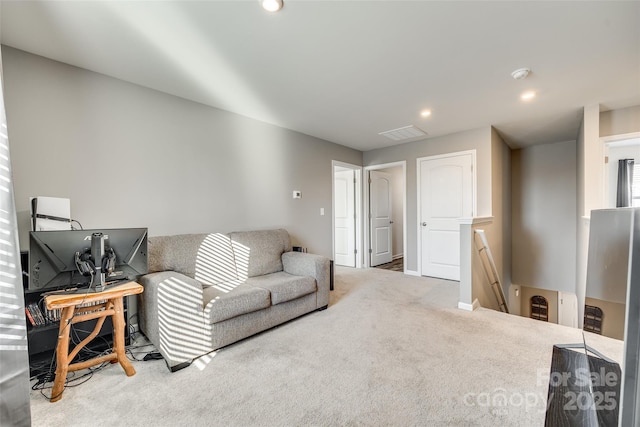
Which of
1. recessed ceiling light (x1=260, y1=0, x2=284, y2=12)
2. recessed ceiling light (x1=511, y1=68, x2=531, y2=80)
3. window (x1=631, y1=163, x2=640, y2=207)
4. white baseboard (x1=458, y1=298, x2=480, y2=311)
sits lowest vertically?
white baseboard (x1=458, y1=298, x2=480, y2=311)

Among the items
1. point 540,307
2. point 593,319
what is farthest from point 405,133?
point 540,307

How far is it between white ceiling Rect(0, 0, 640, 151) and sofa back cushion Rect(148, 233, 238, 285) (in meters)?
1.51

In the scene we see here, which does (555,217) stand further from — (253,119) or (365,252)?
(253,119)

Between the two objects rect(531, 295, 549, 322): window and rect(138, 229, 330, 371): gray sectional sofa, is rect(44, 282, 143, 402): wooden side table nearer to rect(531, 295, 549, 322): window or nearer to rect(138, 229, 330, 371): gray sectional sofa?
rect(138, 229, 330, 371): gray sectional sofa

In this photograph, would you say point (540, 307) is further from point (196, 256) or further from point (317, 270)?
point (196, 256)

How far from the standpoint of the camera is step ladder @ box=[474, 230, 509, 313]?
122 inches

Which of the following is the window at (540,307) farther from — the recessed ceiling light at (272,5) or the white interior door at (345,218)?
the recessed ceiling light at (272,5)

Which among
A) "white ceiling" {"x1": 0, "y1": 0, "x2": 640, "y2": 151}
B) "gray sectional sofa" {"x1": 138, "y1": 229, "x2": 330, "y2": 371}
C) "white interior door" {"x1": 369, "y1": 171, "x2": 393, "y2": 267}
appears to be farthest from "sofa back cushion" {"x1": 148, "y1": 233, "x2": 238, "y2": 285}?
"white interior door" {"x1": 369, "y1": 171, "x2": 393, "y2": 267}

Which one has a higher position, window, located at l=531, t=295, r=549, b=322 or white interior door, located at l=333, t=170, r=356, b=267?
white interior door, located at l=333, t=170, r=356, b=267

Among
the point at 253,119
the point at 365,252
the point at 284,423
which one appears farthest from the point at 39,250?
the point at 365,252

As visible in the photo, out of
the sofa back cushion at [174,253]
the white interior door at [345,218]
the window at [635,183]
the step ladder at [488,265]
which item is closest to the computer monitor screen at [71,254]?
the sofa back cushion at [174,253]

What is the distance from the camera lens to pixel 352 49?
2020 millimetres

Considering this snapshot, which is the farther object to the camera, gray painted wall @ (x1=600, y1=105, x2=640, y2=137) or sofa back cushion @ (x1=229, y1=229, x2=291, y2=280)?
gray painted wall @ (x1=600, y1=105, x2=640, y2=137)

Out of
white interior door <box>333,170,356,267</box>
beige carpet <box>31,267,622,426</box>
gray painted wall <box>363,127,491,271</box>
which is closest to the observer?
beige carpet <box>31,267,622,426</box>
